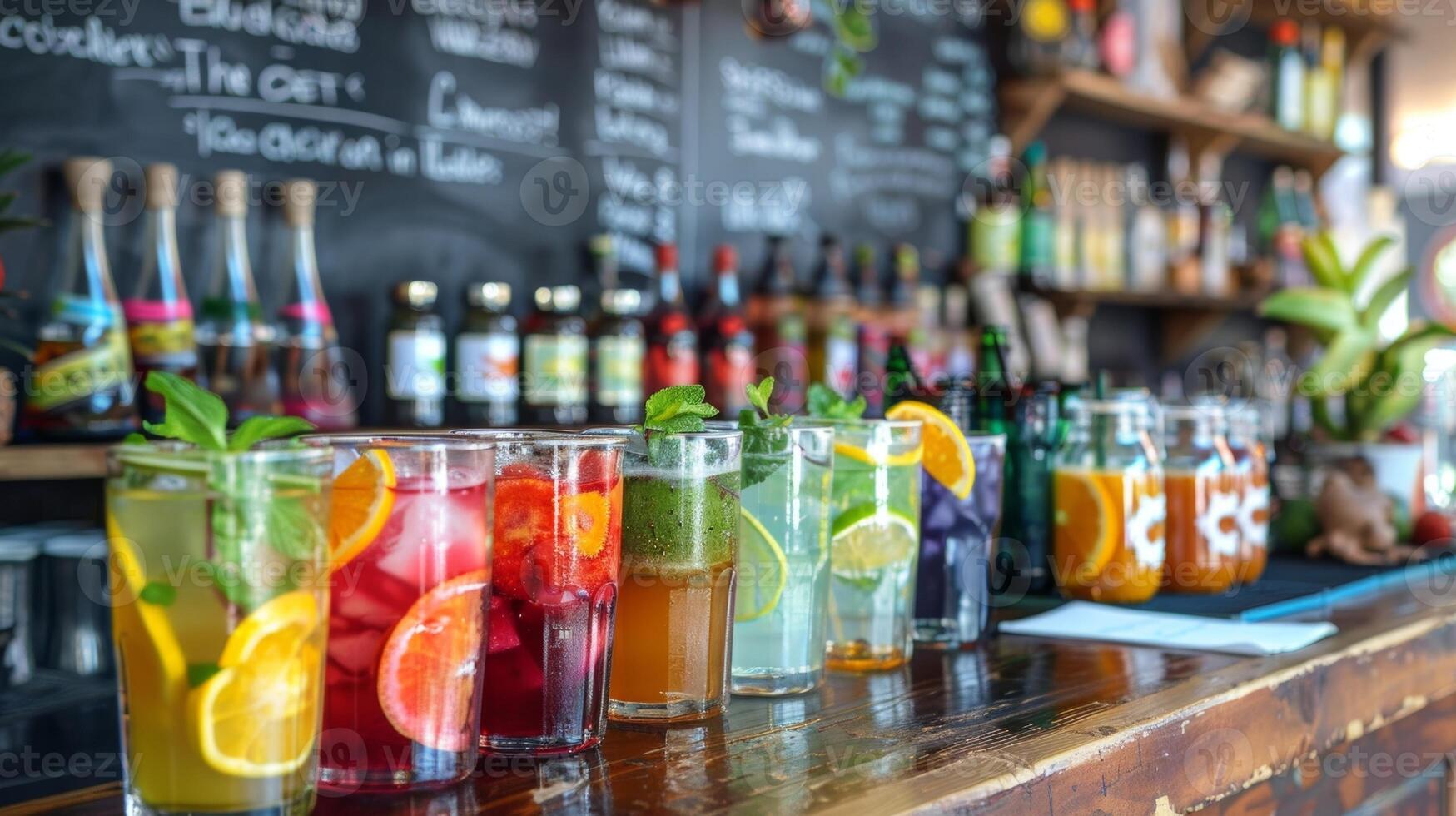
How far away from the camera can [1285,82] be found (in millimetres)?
3895

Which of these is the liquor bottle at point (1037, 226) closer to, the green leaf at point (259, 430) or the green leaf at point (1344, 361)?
the green leaf at point (1344, 361)

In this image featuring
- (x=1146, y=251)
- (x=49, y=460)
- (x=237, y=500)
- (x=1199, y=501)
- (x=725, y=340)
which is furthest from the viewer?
(x=1146, y=251)

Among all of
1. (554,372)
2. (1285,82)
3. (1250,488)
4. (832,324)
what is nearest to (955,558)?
(1250,488)

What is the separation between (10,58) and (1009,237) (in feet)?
7.28

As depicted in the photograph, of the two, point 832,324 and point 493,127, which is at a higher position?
point 493,127

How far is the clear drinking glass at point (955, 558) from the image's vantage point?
3.46 feet

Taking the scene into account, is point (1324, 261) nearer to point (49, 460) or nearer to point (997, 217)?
point (997, 217)

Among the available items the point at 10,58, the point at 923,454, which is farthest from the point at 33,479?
the point at 923,454

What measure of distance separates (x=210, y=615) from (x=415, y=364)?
153 centimetres

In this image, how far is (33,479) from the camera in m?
1.82

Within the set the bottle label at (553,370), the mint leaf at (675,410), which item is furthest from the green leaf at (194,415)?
the bottle label at (553,370)

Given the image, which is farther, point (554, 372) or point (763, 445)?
point (554, 372)

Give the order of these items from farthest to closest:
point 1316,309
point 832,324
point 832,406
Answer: point 832,324
point 1316,309
point 832,406

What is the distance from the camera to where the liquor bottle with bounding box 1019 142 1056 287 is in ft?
10.3
